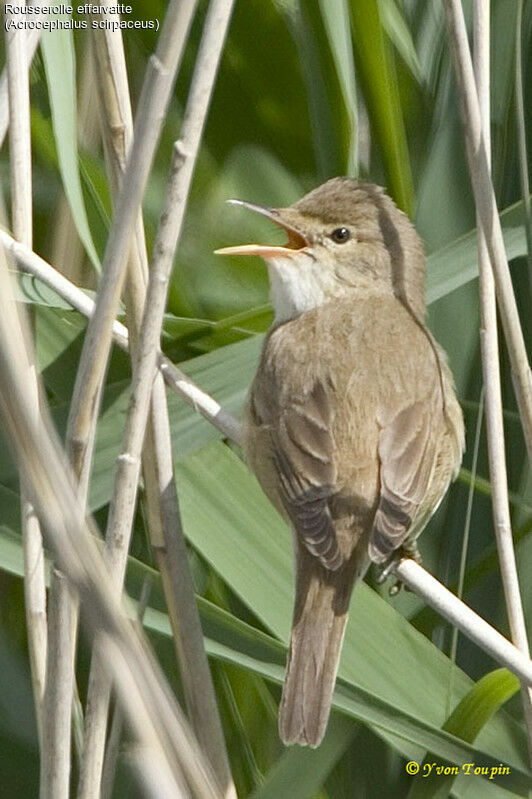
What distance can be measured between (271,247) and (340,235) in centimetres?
27

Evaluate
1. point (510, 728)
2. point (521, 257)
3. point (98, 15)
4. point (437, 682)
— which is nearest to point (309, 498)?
point (437, 682)

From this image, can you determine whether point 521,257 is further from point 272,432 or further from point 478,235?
point 272,432

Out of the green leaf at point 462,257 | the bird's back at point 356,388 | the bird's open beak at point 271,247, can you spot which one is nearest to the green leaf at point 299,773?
the bird's back at point 356,388

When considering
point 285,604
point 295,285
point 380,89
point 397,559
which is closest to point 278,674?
point 285,604

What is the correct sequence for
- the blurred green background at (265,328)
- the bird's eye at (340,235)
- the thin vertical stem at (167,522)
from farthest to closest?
the bird's eye at (340,235)
the blurred green background at (265,328)
the thin vertical stem at (167,522)

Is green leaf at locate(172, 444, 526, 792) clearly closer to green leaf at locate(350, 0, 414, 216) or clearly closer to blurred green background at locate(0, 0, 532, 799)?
blurred green background at locate(0, 0, 532, 799)

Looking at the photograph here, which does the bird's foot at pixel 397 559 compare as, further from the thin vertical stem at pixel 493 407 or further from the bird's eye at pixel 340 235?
the bird's eye at pixel 340 235

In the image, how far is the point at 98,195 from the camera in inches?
108

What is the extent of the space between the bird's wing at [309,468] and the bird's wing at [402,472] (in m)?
0.10

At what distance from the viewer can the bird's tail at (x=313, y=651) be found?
82.5 inches

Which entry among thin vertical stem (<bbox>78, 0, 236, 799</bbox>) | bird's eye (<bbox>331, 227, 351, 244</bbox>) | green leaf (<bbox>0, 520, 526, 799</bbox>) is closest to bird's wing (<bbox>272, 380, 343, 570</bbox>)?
green leaf (<bbox>0, 520, 526, 799</bbox>)

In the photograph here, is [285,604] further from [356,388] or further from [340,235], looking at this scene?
[340,235]

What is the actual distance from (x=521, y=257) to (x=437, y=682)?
3.28 ft

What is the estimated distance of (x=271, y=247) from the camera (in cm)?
284
